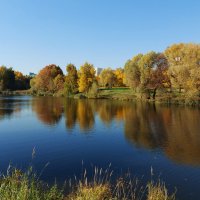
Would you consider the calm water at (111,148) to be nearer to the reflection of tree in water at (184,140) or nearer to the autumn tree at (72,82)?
the reflection of tree in water at (184,140)

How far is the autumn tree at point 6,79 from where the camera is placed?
132775 millimetres

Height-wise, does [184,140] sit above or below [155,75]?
below

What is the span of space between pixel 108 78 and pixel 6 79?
58920mm

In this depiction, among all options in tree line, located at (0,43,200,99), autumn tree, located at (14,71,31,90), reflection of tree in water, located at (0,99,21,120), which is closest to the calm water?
reflection of tree in water, located at (0,99,21,120)

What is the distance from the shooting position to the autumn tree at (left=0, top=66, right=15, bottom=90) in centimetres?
13277

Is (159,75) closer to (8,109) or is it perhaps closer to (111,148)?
(8,109)

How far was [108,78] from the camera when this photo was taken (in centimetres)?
10856

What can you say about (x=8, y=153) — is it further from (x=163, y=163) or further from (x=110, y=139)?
(x=163, y=163)

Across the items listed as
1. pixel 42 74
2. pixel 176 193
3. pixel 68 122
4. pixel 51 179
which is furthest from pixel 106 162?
pixel 42 74

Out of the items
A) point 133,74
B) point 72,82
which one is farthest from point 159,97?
point 72,82

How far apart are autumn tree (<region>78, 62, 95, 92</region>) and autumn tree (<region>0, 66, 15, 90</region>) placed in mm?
57426

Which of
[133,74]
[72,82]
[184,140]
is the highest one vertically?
[133,74]

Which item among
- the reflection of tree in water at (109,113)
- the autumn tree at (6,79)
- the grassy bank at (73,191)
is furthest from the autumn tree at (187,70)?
the autumn tree at (6,79)

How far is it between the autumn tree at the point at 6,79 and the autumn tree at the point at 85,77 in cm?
5743
